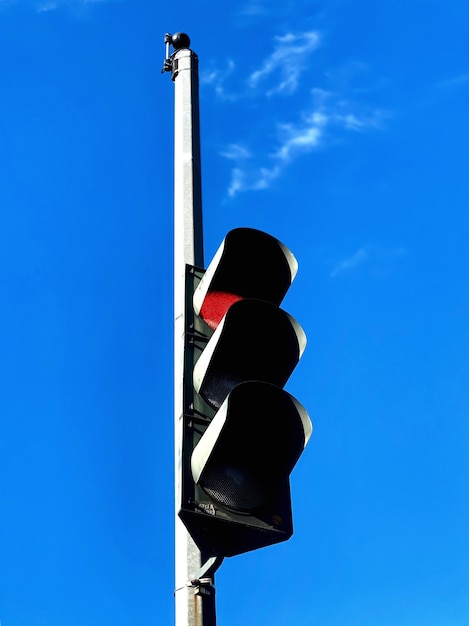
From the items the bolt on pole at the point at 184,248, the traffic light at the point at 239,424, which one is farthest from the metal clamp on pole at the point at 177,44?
the traffic light at the point at 239,424

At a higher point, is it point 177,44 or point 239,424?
point 177,44

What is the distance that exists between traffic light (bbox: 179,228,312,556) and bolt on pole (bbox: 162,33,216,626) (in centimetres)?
8

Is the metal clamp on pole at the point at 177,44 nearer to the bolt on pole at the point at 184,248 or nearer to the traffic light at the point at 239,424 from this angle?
the bolt on pole at the point at 184,248

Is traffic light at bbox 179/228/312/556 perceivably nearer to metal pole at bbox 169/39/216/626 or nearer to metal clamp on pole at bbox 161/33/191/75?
metal pole at bbox 169/39/216/626

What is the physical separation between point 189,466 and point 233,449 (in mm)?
172

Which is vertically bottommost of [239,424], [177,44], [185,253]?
[239,424]

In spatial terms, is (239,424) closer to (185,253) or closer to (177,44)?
(185,253)

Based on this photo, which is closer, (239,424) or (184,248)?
(239,424)

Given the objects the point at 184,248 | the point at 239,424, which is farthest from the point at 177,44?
the point at 239,424

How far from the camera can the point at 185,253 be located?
4043 mm

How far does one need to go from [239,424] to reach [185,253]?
148 centimetres

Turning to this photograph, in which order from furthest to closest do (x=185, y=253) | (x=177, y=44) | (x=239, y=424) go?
(x=177, y=44) < (x=185, y=253) < (x=239, y=424)

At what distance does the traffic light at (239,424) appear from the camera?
274cm

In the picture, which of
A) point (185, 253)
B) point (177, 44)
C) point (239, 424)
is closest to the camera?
point (239, 424)
